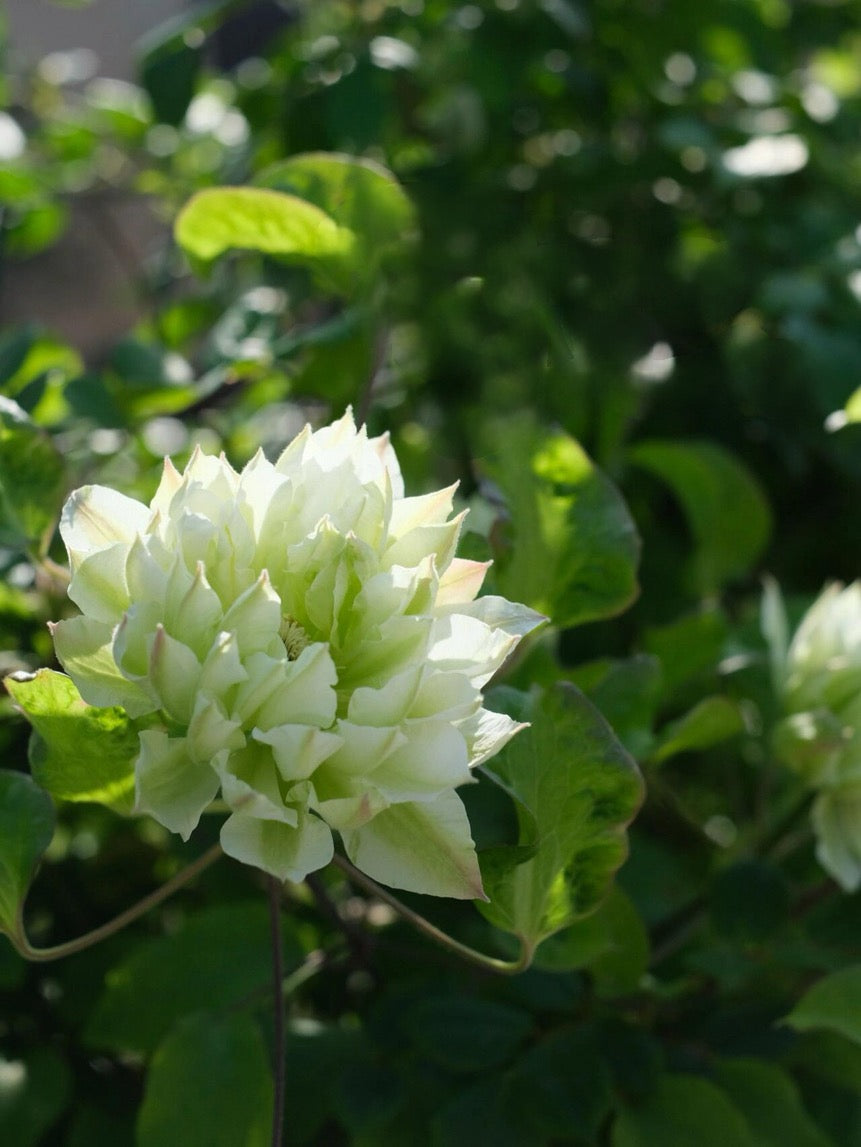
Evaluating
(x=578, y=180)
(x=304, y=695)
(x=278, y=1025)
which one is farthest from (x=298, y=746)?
(x=578, y=180)

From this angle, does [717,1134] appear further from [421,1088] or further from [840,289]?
[840,289]

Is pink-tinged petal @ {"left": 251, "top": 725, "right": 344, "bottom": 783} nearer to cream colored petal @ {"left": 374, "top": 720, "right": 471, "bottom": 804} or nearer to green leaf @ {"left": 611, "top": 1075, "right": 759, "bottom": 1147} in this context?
cream colored petal @ {"left": 374, "top": 720, "right": 471, "bottom": 804}

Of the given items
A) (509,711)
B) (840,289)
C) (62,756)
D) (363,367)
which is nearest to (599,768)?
(509,711)

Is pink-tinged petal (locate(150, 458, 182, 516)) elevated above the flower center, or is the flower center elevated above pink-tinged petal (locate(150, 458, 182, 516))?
pink-tinged petal (locate(150, 458, 182, 516))

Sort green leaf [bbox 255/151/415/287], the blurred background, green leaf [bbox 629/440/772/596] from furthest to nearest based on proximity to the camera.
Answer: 1. the blurred background
2. green leaf [bbox 629/440/772/596]
3. green leaf [bbox 255/151/415/287]

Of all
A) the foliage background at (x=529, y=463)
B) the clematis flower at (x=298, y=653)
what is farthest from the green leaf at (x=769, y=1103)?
the clematis flower at (x=298, y=653)

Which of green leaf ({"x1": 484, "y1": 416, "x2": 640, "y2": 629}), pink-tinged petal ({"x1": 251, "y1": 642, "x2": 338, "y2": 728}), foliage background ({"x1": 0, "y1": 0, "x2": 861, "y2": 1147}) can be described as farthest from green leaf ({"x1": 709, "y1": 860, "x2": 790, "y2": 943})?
pink-tinged petal ({"x1": 251, "y1": 642, "x2": 338, "y2": 728})
